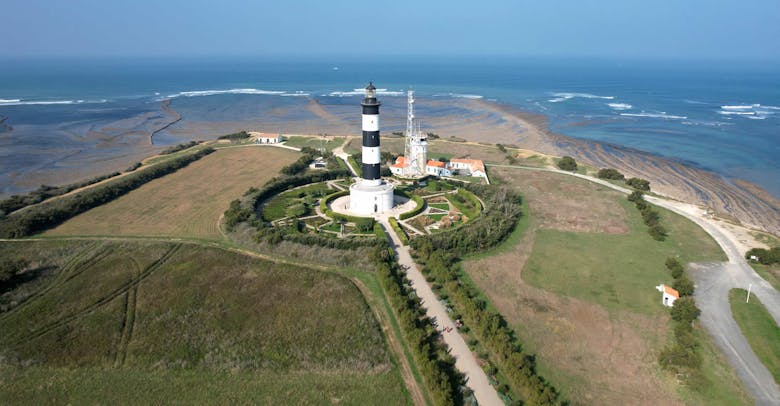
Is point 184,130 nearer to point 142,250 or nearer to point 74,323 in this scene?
point 142,250

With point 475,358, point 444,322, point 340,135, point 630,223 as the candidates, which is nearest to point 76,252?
point 444,322

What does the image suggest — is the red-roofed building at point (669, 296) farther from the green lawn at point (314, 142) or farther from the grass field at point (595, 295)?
the green lawn at point (314, 142)

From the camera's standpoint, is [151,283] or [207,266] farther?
[207,266]

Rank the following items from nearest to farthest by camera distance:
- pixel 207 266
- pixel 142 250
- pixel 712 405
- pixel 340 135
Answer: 1. pixel 712 405
2. pixel 207 266
3. pixel 142 250
4. pixel 340 135

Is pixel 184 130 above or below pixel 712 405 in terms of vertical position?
above

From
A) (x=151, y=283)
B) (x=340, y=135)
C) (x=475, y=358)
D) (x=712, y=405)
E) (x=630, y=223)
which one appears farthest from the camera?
(x=340, y=135)

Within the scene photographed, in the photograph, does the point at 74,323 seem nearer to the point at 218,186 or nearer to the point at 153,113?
Answer: the point at 218,186
